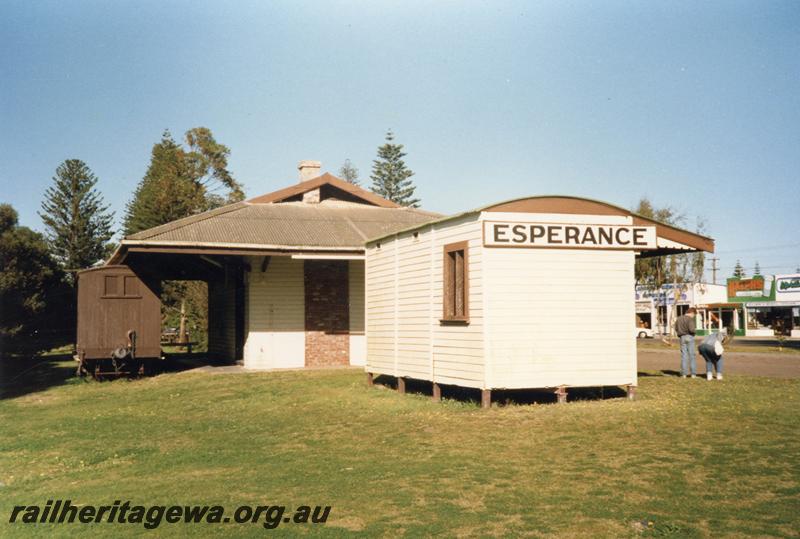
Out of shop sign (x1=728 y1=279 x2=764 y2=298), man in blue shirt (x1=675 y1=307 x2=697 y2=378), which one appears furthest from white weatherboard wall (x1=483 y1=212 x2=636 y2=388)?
shop sign (x1=728 y1=279 x2=764 y2=298)

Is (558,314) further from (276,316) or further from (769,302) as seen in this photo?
(769,302)

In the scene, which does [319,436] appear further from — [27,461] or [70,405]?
[70,405]

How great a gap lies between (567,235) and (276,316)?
1068cm

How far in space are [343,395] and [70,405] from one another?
18.6ft

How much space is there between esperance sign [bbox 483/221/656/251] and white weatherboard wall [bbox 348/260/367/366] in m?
9.86

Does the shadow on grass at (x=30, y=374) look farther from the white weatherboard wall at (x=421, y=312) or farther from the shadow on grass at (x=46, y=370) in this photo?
the white weatherboard wall at (x=421, y=312)

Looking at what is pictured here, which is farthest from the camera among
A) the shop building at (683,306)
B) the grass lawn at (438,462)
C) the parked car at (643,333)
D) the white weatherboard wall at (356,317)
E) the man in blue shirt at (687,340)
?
the shop building at (683,306)

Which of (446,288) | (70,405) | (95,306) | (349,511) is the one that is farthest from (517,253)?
(95,306)

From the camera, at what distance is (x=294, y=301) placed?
20.6 metres

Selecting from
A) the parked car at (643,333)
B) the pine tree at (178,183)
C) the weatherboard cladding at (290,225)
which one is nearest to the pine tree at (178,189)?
the pine tree at (178,183)

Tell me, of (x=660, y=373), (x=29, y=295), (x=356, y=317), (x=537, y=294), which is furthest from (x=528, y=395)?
(x=29, y=295)

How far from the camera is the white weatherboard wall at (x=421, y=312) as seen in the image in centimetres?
1170

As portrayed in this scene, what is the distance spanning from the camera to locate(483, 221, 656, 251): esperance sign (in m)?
11.5

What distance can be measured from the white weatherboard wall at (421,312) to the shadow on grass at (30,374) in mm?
9015
